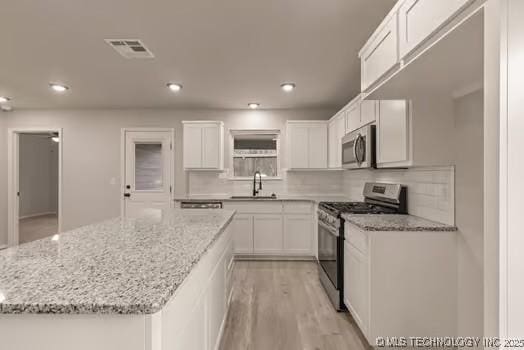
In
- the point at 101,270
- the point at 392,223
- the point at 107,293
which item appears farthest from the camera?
the point at 392,223

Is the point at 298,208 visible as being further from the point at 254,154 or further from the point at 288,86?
the point at 288,86

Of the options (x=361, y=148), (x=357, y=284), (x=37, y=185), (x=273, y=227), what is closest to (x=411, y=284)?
(x=357, y=284)

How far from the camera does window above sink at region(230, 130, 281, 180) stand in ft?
17.7

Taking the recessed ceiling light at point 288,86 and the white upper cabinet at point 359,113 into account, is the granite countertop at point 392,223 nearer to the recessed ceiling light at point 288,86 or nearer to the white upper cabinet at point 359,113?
the white upper cabinet at point 359,113

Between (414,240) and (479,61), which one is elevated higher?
(479,61)

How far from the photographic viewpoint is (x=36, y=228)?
23.7ft

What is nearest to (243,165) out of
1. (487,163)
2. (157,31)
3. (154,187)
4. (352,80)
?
(154,187)

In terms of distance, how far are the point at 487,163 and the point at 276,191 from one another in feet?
14.4

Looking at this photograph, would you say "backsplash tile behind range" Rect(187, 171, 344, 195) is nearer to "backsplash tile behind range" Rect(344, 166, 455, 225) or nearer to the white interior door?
the white interior door

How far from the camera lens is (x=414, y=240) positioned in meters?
2.16

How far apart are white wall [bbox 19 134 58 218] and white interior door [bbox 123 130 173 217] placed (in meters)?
5.06

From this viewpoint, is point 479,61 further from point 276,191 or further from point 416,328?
point 276,191

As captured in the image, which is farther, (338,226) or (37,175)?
(37,175)

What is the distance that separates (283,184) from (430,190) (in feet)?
9.89
